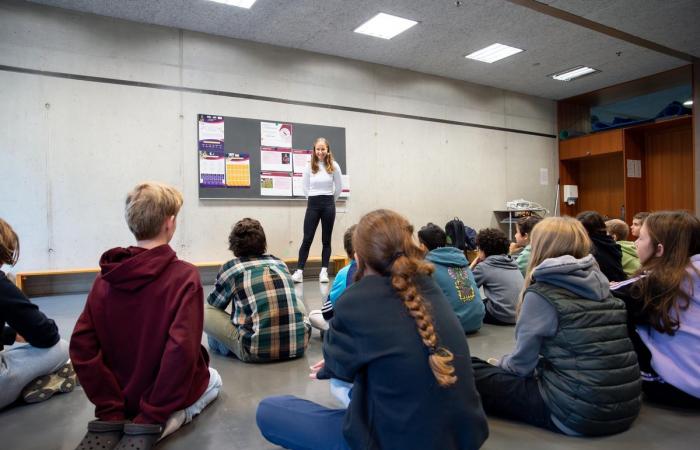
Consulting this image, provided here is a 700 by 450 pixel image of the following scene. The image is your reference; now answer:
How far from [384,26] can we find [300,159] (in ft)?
5.95

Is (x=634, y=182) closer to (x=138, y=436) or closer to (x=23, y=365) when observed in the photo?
(x=138, y=436)

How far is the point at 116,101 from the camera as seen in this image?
4.55 meters

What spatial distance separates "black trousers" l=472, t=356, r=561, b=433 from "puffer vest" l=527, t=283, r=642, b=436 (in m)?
0.07

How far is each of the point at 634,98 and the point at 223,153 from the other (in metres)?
7.72

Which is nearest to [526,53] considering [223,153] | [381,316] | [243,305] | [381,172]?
[381,172]

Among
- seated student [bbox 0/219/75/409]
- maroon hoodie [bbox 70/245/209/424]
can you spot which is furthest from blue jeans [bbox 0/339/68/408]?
maroon hoodie [bbox 70/245/209/424]

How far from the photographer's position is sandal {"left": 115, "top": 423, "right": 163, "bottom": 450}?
1.26 meters

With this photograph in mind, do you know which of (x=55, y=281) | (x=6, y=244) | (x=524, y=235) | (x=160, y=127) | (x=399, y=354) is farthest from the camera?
(x=160, y=127)

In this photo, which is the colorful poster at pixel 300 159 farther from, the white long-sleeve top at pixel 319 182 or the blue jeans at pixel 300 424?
the blue jeans at pixel 300 424

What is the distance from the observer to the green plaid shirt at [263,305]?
2.12 meters

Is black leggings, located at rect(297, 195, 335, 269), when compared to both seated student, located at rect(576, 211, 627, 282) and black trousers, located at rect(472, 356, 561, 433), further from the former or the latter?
black trousers, located at rect(472, 356, 561, 433)

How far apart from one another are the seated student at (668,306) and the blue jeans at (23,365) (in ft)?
7.30

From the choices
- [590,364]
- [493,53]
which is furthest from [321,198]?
[590,364]

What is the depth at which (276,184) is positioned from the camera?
534 centimetres
